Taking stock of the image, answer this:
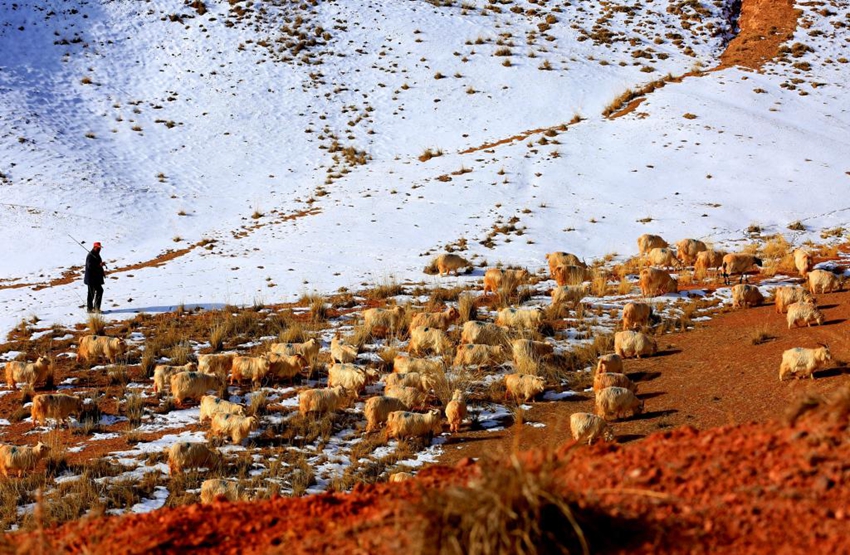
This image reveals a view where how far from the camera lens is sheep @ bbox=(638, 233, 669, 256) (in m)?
20.3

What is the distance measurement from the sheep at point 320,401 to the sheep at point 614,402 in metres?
3.72

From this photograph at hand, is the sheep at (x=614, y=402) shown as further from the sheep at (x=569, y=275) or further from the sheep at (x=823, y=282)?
the sheep at (x=569, y=275)

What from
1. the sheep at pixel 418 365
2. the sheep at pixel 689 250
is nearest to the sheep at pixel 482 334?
the sheep at pixel 418 365

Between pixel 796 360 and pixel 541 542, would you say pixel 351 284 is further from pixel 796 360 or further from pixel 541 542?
pixel 541 542

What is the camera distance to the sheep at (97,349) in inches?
586

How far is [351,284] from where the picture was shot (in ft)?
63.7

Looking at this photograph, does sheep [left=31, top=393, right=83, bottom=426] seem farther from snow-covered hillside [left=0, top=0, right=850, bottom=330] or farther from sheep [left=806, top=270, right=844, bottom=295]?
sheep [left=806, top=270, right=844, bottom=295]

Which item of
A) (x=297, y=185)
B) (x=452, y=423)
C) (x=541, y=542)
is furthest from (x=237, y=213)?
(x=541, y=542)

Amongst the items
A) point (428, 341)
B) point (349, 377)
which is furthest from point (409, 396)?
point (428, 341)

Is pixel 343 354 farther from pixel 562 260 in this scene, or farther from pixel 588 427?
pixel 562 260

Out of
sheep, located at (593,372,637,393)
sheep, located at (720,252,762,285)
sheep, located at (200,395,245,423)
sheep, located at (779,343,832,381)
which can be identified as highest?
→ sheep, located at (779,343,832,381)

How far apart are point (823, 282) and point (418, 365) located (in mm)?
8532

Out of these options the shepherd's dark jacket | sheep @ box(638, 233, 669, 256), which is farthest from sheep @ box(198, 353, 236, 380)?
sheep @ box(638, 233, 669, 256)

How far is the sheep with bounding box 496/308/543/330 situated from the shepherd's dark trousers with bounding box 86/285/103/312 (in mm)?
9136
